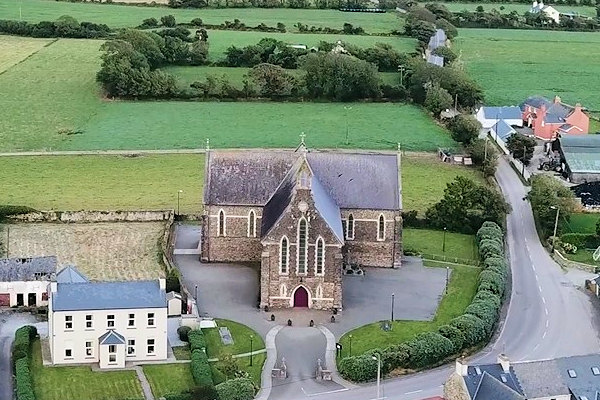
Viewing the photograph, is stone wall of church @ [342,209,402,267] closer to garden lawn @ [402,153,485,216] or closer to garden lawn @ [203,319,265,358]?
garden lawn @ [402,153,485,216]

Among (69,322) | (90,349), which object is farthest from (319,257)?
(69,322)

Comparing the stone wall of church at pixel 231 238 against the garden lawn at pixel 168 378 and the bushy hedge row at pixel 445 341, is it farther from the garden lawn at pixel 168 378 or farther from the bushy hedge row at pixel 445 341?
the garden lawn at pixel 168 378

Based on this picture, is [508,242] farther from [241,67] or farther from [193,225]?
[241,67]

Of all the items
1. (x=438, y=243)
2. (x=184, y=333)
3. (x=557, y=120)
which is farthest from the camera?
(x=557, y=120)

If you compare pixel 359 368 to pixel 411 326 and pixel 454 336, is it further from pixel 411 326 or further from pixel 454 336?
pixel 411 326

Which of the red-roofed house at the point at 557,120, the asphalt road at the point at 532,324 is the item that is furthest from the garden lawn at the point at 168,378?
the red-roofed house at the point at 557,120

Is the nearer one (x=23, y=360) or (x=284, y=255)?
(x=23, y=360)
